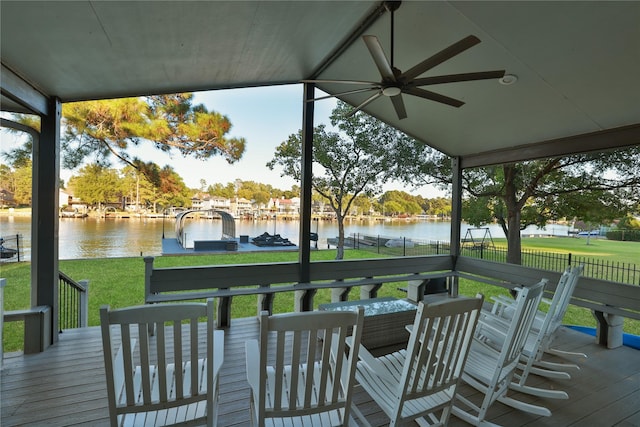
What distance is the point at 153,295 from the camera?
3574 millimetres

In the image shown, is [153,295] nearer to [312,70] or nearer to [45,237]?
[45,237]

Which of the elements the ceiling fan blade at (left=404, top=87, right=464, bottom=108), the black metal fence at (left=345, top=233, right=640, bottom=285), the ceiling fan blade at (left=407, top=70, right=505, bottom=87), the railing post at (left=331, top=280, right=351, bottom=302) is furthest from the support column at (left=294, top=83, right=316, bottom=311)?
the black metal fence at (left=345, top=233, right=640, bottom=285)

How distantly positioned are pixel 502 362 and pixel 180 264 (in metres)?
7.13

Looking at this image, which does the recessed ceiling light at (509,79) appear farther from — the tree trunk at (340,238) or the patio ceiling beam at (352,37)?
the tree trunk at (340,238)

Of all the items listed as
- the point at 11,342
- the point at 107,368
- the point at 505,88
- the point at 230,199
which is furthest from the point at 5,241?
the point at 505,88

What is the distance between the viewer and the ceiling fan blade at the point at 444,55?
81.9 inches

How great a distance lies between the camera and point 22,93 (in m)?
2.68

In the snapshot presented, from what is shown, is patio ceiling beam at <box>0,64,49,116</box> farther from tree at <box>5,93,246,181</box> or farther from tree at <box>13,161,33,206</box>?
tree at <box>5,93,246,181</box>

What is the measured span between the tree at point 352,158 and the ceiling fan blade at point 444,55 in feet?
15.2

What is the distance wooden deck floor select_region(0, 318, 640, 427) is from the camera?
2125 millimetres

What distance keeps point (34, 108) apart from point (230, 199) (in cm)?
334

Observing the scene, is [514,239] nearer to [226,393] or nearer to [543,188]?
[543,188]

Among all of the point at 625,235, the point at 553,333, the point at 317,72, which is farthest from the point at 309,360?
the point at 625,235

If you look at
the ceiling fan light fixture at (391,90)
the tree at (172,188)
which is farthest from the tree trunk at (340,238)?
the ceiling fan light fixture at (391,90)
